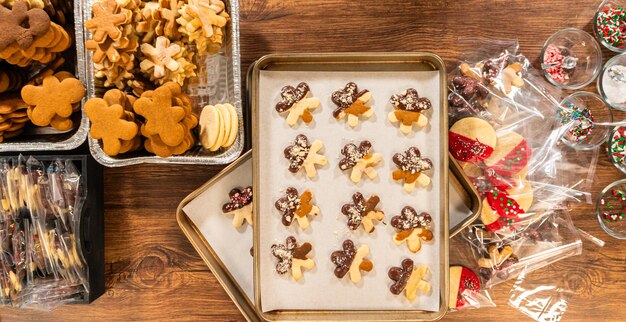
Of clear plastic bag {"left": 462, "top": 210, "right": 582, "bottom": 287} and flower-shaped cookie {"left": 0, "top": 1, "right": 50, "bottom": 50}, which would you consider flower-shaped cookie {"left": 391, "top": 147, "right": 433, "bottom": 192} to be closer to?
clear plastic bag {"left": 462, "top": 210, "right": 582, "bottom": 287}

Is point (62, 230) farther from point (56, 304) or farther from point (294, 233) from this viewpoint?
point (294, 233)

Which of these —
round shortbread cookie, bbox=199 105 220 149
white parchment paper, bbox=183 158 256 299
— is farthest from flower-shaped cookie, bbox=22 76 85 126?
white parchment paper, bbox=183 158 256 299

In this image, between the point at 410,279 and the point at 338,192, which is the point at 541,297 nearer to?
the point at 410,279

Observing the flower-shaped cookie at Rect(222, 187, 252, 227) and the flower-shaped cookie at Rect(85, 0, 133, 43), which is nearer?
the flower-shaped cookie at Rect(85, 0, 133, 43)

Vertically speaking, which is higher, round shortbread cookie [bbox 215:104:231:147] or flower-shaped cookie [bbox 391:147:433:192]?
round shortbread cookie [bbox 215:104:231:147]

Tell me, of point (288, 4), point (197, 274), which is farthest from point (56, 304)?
point (288, 4)

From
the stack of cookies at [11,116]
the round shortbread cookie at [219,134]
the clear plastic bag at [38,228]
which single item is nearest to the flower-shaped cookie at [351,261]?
the round shortbread cookie at [219,134]
